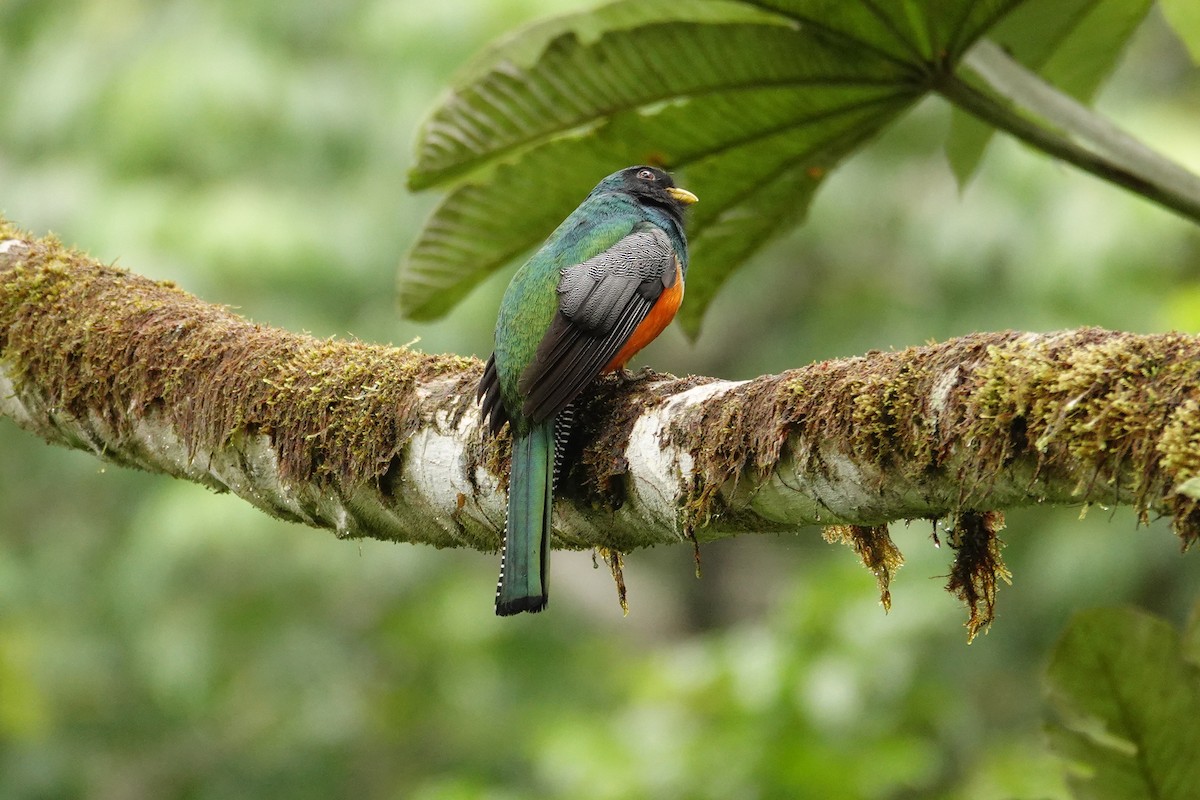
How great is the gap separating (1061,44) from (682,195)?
126 centimetres

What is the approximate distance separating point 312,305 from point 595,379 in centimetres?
641

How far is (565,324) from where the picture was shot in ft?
11.1

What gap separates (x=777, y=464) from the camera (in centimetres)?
251

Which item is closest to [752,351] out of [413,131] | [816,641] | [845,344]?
[845,344]

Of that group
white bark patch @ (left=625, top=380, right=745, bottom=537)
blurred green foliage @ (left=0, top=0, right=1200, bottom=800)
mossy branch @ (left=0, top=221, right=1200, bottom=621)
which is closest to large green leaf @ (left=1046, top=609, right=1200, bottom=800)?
mossy branch @ (left=0, top=221, right=1200, bottom=621)

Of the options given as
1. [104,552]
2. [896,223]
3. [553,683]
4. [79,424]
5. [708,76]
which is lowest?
[553,683]

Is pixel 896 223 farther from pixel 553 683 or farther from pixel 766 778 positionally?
pixel 766 778

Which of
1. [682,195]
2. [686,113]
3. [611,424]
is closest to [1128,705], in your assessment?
[611,424]

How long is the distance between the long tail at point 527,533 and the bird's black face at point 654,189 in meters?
1.63

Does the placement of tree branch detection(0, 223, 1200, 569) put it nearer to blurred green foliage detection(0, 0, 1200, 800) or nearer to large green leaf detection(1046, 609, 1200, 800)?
large green leaf detection(1046, 609, 1200, 800)

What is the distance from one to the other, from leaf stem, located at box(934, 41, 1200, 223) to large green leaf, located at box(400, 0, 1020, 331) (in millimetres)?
154

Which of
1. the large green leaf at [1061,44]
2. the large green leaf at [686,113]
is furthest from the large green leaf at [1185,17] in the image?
the large green leaf at [686,113]

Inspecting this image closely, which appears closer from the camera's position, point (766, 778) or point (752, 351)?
point (766, 778)

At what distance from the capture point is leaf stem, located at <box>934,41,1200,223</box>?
3166 mm
